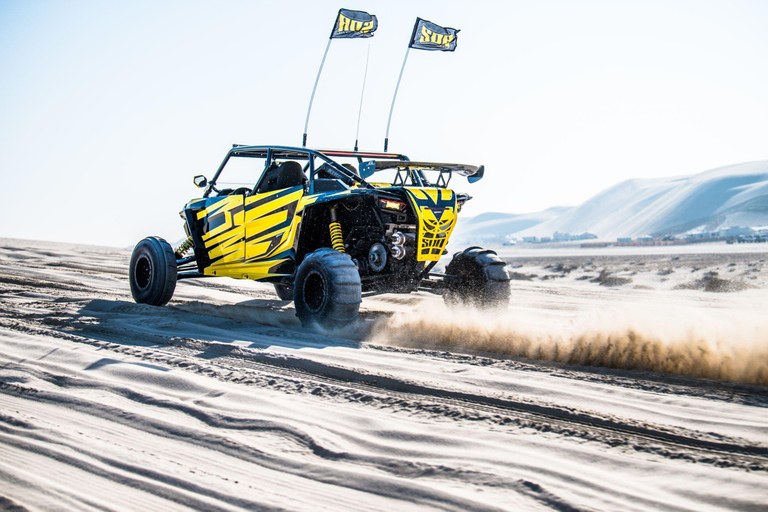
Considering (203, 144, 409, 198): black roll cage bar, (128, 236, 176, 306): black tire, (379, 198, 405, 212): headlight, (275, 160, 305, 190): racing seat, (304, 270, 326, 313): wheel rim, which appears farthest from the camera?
(128, 236, 176, 306): black tire

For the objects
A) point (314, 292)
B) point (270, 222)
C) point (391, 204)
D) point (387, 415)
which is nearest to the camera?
point (387, 415)

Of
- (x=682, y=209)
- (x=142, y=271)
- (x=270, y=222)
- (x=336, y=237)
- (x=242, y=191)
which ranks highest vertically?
(x=682, y=209)

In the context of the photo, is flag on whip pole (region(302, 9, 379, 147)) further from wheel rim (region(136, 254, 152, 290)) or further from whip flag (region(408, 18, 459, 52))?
wheel rim (region(136, 254, 152, 290))

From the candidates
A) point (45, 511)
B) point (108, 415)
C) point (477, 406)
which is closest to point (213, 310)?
point (108, 415)

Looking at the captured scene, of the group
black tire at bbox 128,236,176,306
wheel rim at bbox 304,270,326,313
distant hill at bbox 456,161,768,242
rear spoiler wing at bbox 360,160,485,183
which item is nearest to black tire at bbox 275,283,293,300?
black tire at bbox 128,236,176,306

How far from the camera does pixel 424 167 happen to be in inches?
276

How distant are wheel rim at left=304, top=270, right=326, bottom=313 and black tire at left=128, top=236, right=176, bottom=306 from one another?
2.56 meters

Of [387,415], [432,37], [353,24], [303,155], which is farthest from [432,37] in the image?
[387,415]

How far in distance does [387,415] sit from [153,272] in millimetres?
5828

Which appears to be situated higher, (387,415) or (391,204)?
(391,204)

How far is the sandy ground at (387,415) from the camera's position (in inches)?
102

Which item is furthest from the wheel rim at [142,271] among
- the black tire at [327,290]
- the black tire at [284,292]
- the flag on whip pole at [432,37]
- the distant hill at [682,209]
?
the distant hill at [682,209]

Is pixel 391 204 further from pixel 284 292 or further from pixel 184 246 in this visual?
pixel 284 292

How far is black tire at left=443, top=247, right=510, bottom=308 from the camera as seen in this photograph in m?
7.62
